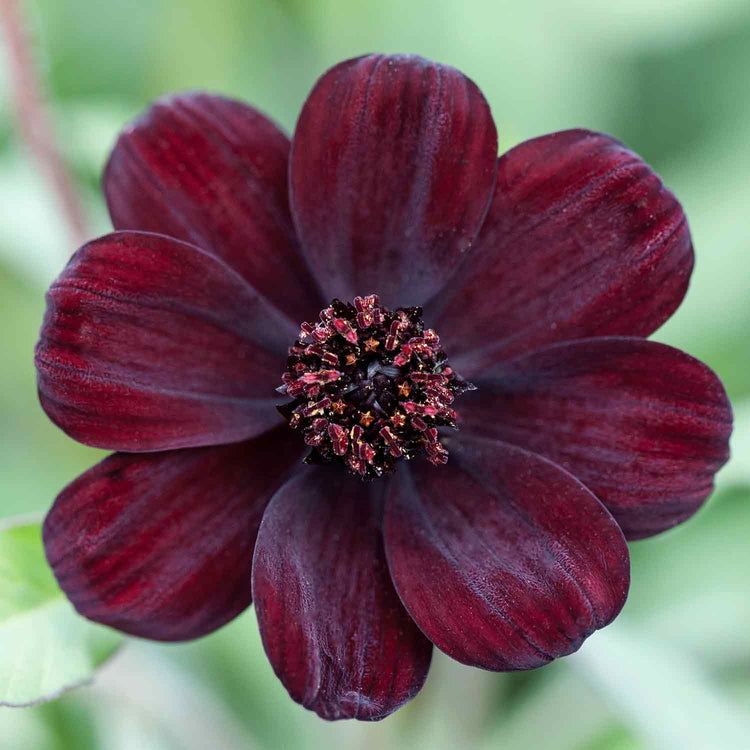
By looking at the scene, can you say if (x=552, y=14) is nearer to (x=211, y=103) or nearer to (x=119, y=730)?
(x=211, y=103)

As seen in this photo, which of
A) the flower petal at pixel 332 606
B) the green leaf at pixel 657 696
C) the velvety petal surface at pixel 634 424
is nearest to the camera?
the flower petal at pixel 332 606

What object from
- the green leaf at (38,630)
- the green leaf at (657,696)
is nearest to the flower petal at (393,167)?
the green leaf at (38,630)

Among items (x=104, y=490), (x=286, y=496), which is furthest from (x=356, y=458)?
(x=104, y=490)

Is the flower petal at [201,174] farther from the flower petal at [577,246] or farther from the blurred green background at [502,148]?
the blurred green background at [502,148]

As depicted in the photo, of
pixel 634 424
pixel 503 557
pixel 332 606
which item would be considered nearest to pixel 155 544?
pixel 332 606

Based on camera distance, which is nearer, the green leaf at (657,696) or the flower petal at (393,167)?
the flower petal at (393,167)

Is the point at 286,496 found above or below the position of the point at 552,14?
below
